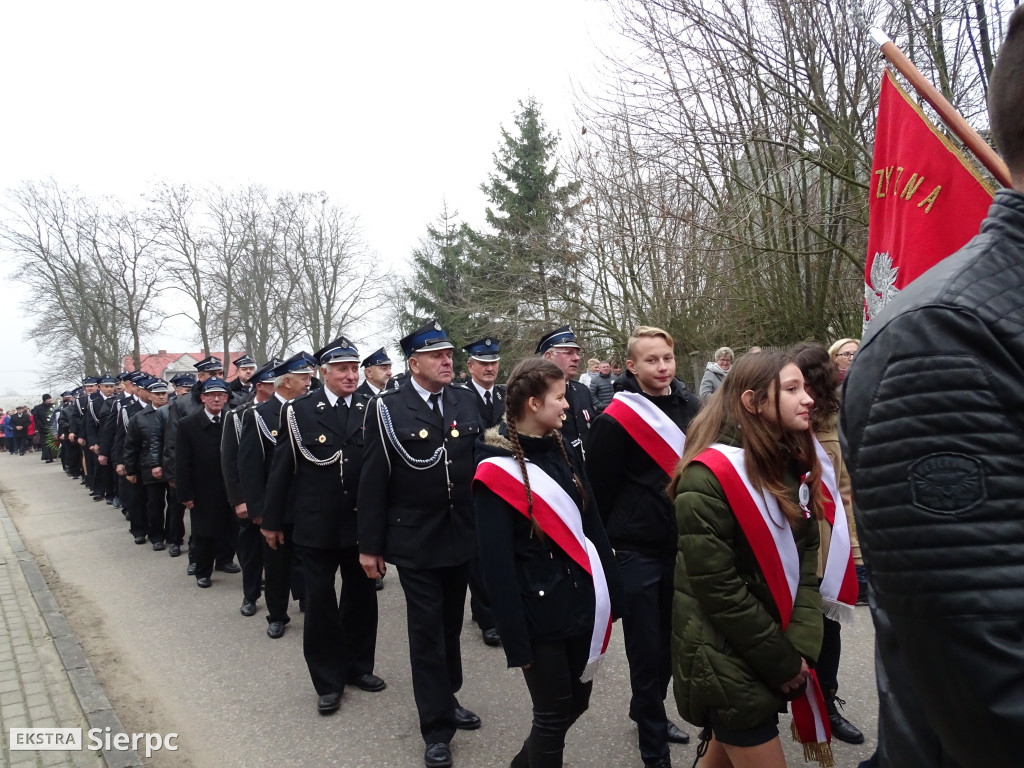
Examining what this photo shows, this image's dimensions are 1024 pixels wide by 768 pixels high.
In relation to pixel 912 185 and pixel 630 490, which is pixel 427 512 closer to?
pixel 630 490

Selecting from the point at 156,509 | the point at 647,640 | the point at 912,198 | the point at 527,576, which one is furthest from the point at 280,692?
the point at 156,509

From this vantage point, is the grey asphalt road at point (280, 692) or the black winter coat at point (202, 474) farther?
the black winter coat at point (202, 474)

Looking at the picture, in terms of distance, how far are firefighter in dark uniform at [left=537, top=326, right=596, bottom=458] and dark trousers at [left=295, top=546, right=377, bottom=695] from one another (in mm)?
1794

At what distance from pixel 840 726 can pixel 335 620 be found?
3.01 meters

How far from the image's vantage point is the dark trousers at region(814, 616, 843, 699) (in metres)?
3.69

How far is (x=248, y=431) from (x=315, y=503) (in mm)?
1721

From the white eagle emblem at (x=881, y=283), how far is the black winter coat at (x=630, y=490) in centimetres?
112

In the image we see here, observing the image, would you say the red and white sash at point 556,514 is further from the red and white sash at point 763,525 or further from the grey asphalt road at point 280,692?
the grey asphalt road at point 280,692

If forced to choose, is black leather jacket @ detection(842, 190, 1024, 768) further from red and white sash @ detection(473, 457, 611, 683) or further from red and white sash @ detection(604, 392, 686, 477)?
red and white sash @ detection(604, 392, 686, 477)

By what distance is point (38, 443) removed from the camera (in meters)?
33.1

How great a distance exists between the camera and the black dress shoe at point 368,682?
4.84 meters

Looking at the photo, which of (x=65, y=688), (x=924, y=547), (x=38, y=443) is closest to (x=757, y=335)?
(x=65, y=688)

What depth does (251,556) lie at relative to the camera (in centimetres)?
702

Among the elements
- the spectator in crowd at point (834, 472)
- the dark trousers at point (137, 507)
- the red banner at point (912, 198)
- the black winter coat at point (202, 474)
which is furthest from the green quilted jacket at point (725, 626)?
the dark trousers at point (137, 507)
